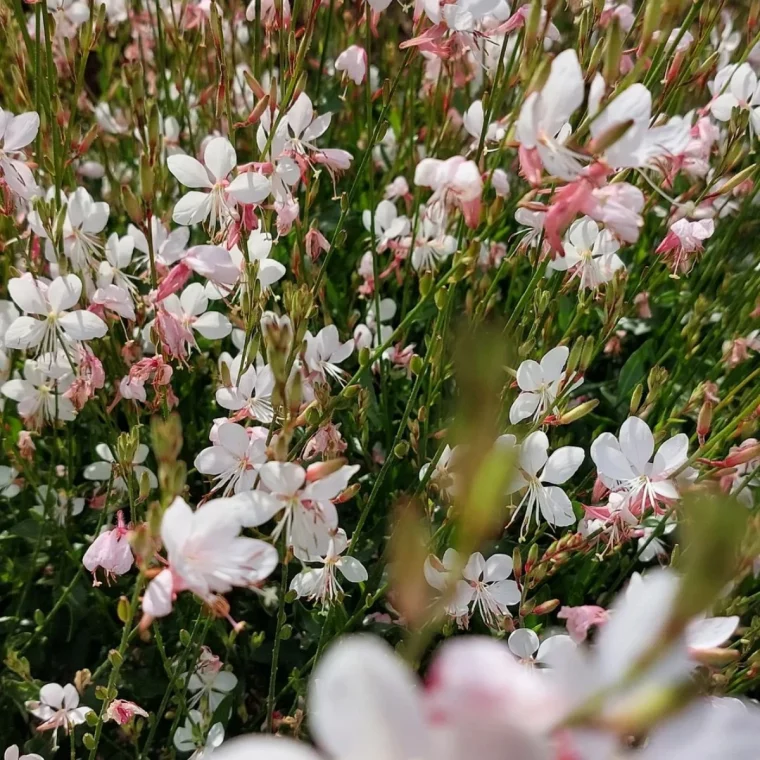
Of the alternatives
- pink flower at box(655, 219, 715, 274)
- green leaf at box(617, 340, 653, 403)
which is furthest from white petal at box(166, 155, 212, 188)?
green leaf at box(617, 340, 653, 403)

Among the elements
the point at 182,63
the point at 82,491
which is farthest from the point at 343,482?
the point at 182,63

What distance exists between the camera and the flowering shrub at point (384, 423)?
31cm

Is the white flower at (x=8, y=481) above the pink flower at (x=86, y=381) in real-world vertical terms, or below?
below

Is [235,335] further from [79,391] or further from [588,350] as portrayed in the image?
[588,350]

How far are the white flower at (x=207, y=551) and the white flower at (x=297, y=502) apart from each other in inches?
0.7

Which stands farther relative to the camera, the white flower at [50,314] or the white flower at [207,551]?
the white flower at [50,314]

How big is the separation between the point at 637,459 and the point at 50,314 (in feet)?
2.74

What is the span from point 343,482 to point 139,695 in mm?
756

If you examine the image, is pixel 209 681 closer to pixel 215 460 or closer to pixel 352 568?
pixel 352 568

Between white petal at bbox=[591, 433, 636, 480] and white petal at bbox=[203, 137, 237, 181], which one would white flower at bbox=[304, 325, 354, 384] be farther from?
white petal at bbox=[591, 433, 636, 480]

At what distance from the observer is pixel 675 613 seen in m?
0.25

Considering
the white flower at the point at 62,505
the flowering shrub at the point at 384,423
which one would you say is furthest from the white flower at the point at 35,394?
the white flower at the point at 62,505

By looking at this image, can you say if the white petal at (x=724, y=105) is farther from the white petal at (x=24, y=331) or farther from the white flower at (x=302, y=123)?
the white petal at (x=24, y=331)

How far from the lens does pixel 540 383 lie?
1055mm
